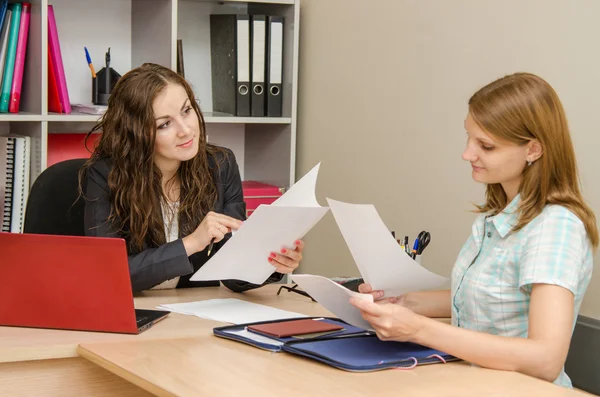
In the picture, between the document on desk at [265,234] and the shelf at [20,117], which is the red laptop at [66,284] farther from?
the shelf at [20,117]

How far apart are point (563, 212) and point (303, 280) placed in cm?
50

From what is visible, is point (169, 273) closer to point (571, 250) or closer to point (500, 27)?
point (571, 250)

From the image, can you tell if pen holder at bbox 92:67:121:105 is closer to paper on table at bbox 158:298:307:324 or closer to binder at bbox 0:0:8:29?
binder at bbox 0:0:8:29

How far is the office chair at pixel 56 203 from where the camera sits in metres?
2.12

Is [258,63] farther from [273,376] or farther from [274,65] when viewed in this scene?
[273,376]

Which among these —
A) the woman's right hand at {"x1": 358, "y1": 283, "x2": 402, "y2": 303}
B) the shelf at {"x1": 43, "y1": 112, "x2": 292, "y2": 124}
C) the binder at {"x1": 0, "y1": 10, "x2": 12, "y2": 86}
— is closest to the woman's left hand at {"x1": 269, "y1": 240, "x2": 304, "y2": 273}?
the woman's right hand at {"x1": 358, "y1": 283, "x2": 402, "y2": 303}

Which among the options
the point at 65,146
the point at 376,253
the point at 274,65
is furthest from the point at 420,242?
the point at 65,146

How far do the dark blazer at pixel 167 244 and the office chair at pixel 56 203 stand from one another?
0.07 metres

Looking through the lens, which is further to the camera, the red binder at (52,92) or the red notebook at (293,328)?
the red binder at (52,92)

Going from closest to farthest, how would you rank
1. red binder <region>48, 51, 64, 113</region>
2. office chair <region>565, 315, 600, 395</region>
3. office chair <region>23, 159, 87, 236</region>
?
office chair <region>565, 315, 600, 395</region>
office chair <region>23, 159, 87, 236</region>
red binder <region>48, 51, 64, 113</region>

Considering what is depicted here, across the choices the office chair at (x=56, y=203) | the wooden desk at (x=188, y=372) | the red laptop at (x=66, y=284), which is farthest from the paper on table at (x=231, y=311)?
the office chair at (x=56, y=203)

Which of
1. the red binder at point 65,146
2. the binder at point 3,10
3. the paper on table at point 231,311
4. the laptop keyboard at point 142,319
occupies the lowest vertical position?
the paper on table at point 231,311

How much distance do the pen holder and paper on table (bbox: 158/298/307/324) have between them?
1295 mm

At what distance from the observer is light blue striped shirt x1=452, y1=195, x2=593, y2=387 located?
1420 mm
